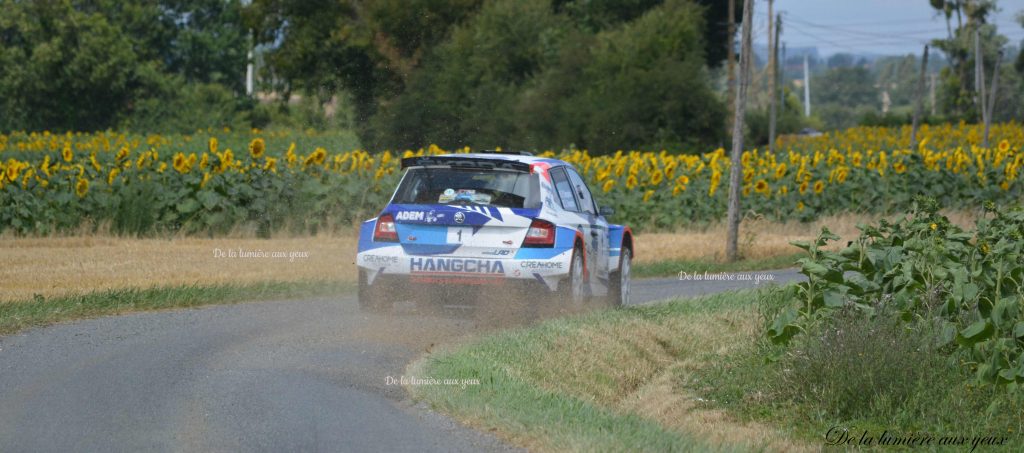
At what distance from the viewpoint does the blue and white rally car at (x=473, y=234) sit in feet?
41.6

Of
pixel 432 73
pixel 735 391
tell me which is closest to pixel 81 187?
pixel 735 391

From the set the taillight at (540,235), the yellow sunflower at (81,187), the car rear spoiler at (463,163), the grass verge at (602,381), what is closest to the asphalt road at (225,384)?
the grass verge at (602,381)

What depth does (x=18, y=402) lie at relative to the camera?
347 inches

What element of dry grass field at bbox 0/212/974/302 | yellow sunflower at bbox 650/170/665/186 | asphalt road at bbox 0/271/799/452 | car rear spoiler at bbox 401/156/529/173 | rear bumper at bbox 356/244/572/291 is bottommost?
dry grass field at bbox 0/212/974/302

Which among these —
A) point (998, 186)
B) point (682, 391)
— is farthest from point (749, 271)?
point (998, 186)

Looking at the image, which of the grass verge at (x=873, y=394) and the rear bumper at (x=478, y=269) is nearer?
the grass verge at (x=873, y=394)

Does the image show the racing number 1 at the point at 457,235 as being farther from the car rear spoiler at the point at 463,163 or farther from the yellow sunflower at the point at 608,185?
the yellow sunflower at the point at 608,185

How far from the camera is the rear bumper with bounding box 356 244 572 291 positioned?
1265 cm

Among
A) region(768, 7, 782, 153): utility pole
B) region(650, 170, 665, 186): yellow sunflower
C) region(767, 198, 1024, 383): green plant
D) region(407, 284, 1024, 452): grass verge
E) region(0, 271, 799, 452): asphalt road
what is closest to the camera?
region(0, 271, 799, 452): asphalt road

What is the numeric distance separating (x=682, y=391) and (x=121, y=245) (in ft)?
43.7

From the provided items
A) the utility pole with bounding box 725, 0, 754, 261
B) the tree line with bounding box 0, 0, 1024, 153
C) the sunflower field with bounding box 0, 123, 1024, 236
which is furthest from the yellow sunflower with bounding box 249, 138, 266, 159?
the tree line with bounding box 0, 0, 1024, 153

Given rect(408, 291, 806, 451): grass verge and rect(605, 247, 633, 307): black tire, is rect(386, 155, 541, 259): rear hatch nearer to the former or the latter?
rect(408, 291, 806, 451): grass verge

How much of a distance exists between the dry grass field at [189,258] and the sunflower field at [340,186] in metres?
0.91

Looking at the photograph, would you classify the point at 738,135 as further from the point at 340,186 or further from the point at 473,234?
the point at 473,234
